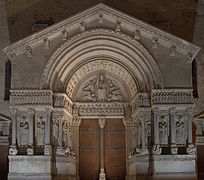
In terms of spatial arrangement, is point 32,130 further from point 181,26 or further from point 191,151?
point 181,26

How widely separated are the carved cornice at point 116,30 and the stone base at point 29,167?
3.55 meters

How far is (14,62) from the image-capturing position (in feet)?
53.4

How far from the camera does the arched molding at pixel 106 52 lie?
1619 centimetres

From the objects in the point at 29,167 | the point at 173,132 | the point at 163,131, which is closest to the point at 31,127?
the point at 29,167

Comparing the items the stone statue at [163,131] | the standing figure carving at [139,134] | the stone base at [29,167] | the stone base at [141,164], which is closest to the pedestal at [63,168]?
the stone base at [29,167]

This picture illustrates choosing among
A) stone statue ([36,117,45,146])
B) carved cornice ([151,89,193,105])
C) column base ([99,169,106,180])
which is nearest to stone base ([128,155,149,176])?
column base ([99,169,106,180])

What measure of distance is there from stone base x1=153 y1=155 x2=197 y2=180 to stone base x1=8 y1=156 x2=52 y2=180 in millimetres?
3453

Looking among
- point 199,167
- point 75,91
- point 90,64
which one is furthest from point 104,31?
point 199,167

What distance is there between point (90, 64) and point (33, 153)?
13.6 feet

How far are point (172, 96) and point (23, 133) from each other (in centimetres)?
506

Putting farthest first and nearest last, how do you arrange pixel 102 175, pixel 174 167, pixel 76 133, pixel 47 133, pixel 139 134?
pixel 76 133, pixel 102 175, pixel 139 134, pixel 47 133, pixel 174 167

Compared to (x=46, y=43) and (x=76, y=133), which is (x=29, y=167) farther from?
(x=46, y=43)

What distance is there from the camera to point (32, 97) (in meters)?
15.9

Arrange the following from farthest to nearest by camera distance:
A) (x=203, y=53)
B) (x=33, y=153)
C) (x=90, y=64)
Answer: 1. (x=203, y=53)
2. (x=90, y=64)
3. (x=33, y=153)
